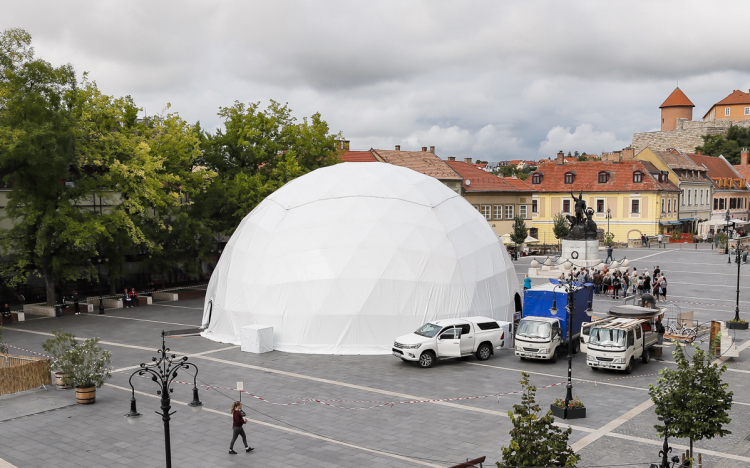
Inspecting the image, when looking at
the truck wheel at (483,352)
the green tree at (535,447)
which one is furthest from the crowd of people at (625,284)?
the green tree at (535,447)

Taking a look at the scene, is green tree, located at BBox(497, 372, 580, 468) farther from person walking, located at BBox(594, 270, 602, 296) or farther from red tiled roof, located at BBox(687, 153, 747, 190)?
red tiled roof, located at BBox(687, 153, 747, 190)

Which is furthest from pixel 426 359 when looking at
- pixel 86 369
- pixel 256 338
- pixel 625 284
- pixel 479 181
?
pixel 479 181

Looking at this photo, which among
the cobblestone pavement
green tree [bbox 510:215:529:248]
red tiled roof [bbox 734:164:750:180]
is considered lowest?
the cobblestone pavement

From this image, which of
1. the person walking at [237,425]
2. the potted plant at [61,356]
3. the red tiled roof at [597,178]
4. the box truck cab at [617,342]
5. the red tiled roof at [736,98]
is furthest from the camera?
the red tiled roof at [736,98]

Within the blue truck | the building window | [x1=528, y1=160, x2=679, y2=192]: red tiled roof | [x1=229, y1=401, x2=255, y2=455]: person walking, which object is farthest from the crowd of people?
[x1=528, y1=160, x2=679, y2=192]: red tiled roof

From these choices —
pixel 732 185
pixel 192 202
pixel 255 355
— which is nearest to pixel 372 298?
pixel 255 355

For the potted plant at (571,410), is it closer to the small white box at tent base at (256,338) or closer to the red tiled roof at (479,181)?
the small white box at tent base at (256,338)

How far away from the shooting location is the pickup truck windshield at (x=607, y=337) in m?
21.0

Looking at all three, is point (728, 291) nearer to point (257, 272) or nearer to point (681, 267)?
point (681, 267)

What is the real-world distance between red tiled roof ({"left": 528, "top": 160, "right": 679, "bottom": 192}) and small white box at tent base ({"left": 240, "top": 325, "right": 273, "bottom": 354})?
61180mm

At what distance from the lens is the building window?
75.5 meters

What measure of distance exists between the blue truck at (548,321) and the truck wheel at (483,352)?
1150 mm

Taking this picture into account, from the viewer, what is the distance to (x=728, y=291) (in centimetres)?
3962

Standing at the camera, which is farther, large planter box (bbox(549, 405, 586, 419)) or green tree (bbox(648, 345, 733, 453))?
large planter box (bbox(549, 405, 586, 419))
